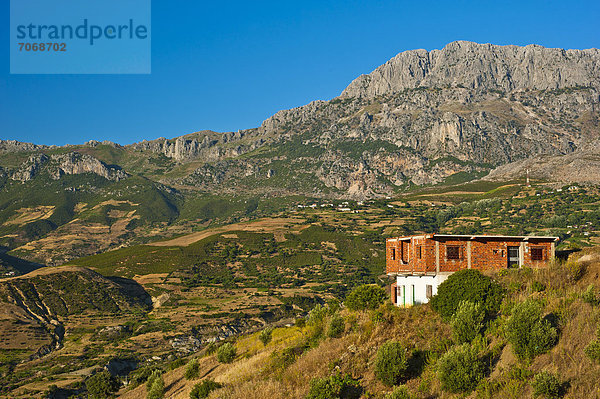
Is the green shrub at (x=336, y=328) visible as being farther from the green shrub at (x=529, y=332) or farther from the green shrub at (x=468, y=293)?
the green shrub at (x=529, y=332)

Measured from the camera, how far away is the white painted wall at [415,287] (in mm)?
40434

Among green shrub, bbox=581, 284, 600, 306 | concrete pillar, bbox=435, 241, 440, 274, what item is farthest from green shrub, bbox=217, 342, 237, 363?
green shrub, bbox=581, 284, 600, 306

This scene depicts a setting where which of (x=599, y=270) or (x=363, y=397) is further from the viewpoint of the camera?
(x=599, y=270)

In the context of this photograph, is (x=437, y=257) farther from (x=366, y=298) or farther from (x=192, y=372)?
(x=192, y=372)

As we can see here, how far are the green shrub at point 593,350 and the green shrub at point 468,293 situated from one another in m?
8.11

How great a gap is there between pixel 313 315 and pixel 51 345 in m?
99.8

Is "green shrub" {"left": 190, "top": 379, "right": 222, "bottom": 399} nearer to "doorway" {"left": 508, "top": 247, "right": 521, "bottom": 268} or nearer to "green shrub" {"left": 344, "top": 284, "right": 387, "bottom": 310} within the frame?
"green shrub" {"left": 344, "top": 284, "right": 387, "bottom": 310}

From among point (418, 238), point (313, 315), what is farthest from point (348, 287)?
point (418, 238)

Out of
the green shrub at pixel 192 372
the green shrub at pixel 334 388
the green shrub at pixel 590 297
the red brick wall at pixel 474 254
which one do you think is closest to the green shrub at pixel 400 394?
the green shrub at pixel 334 388

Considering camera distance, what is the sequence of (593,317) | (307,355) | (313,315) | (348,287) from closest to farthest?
(593,317), (307,355), (313,315), (348,287)

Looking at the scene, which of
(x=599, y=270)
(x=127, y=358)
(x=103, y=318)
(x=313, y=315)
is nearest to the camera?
(x=599, y=270)

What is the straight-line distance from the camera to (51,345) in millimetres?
126562

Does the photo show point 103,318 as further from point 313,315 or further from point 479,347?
point 479,347

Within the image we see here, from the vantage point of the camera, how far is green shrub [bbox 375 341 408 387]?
25531mm
